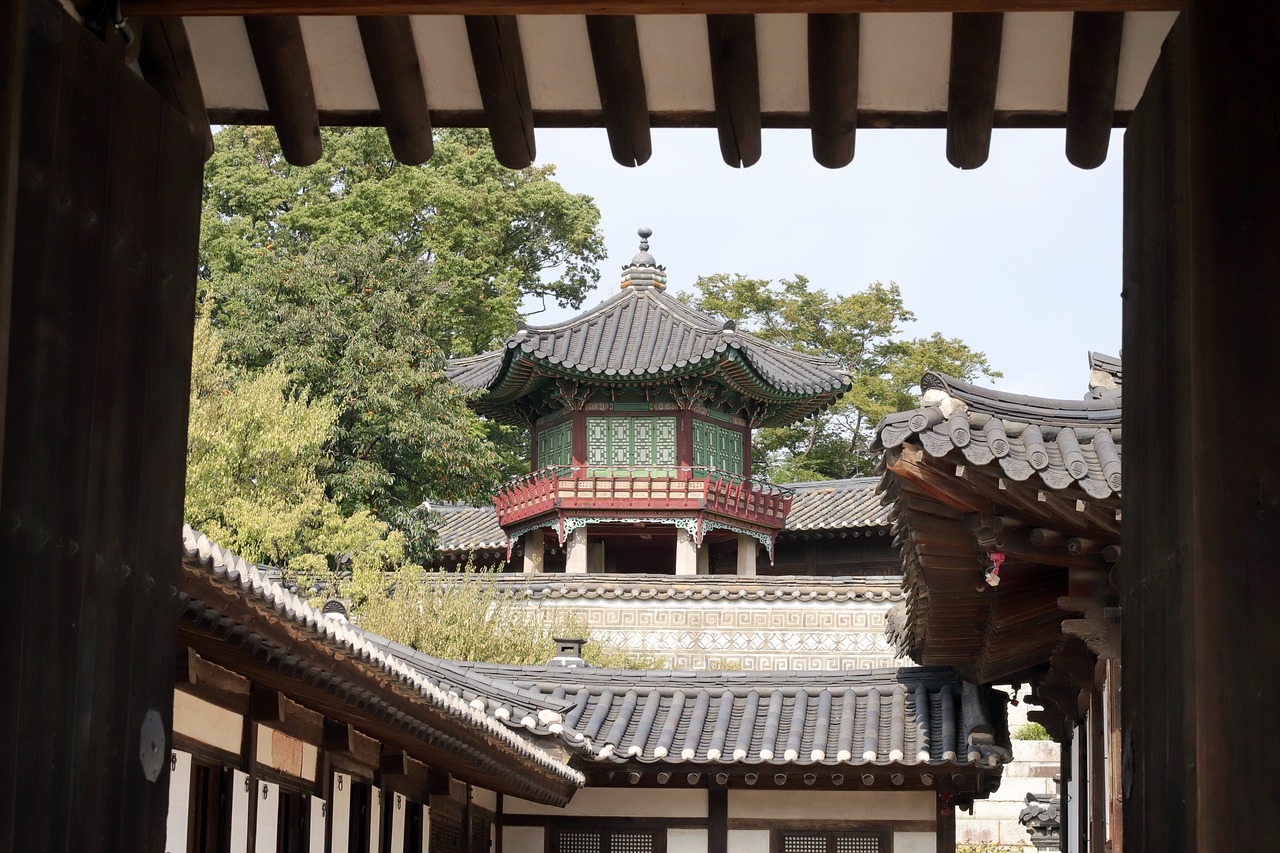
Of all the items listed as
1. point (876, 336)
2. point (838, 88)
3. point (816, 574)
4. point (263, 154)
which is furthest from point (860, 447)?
point (838, 88)

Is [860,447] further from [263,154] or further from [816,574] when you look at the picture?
[263,154]

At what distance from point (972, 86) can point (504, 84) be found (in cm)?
120

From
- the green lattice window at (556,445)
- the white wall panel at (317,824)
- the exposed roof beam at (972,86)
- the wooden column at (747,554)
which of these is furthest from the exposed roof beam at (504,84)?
the wooden column at (747,554)

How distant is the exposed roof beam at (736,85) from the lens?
4.11m

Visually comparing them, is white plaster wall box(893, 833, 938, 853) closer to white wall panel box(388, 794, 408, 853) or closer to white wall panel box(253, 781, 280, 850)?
white wall panel box(388, 794, 408, 853)

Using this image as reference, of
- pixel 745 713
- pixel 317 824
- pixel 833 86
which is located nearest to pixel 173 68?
pixel 833 86

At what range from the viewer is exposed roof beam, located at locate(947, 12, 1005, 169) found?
161 inches

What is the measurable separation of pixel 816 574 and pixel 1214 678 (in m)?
32.1

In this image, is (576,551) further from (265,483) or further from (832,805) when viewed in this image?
(832,805)

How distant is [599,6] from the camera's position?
3.67m

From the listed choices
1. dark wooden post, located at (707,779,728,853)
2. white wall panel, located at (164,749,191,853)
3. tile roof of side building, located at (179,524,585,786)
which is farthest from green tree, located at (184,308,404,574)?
white wall panel, located at (164,749,191,853)

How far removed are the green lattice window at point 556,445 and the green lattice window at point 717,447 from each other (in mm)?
2506

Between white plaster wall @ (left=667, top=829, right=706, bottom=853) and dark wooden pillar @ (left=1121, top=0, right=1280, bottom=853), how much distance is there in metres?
11.7

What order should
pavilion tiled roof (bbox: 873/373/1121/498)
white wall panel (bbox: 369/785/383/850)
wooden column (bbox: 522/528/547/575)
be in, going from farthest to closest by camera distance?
1. wooden column (bbox: 522/528/547/575)
2. white wall panel (bbox: 369/785/383/850)
3. pavilion tiled roof (bbox: 873/373/1121/498)
